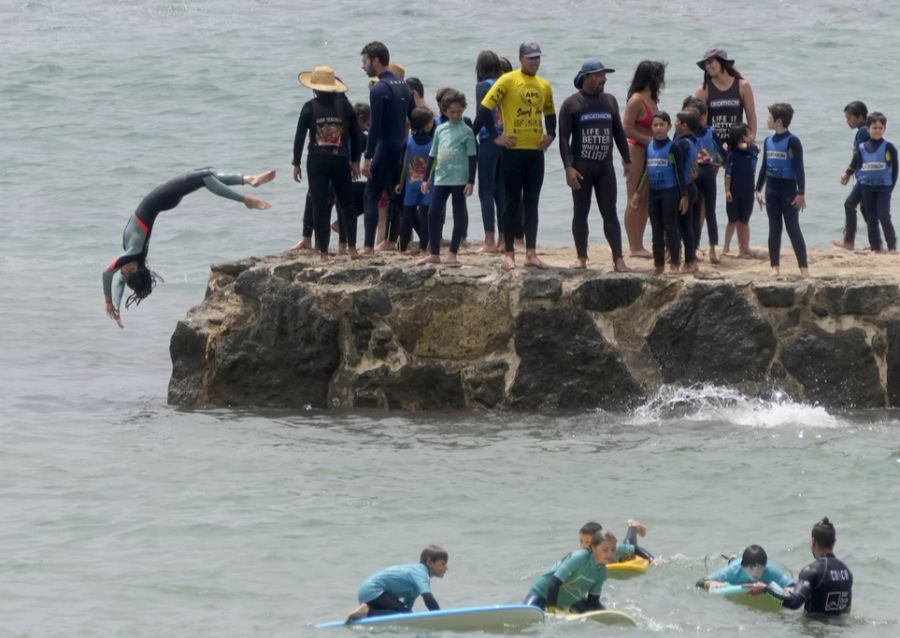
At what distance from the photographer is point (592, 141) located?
14.6 meters

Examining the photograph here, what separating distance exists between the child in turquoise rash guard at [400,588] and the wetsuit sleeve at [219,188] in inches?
192

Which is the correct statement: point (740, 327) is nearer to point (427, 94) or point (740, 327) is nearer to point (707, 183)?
point (707, 183)

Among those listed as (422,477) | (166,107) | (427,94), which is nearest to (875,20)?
(427,94)

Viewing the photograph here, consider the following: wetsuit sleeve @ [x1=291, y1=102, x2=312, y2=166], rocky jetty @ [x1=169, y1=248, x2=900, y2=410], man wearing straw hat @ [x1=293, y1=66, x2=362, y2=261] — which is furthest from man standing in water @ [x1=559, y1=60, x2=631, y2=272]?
wetsuit sleeve @ [x1=291, y1=102, x2=312, y2=166]

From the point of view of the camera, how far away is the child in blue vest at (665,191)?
1460 cm

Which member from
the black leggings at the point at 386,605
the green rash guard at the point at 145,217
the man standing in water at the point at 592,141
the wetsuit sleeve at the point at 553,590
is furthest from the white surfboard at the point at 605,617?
the green rash guard at the point at 145,217

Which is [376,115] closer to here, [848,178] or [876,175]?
[848,178]

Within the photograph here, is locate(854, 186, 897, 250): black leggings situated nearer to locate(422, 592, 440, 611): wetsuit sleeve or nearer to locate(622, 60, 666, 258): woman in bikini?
locate(622, 60, 666, 258): woman in bikini

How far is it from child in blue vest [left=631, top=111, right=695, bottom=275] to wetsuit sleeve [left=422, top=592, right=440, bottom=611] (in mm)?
5455

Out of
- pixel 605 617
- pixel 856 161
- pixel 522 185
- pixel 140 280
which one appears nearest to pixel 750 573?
pixel 605 617

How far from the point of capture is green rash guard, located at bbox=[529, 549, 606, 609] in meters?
10.6

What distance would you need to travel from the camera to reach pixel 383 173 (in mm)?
15805

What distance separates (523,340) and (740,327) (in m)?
1.92

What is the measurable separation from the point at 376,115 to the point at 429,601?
251 inches
